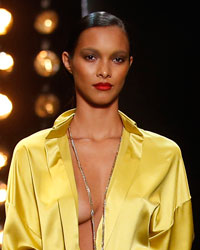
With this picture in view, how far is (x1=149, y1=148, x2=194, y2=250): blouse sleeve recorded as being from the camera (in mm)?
1870

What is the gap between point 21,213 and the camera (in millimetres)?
1868

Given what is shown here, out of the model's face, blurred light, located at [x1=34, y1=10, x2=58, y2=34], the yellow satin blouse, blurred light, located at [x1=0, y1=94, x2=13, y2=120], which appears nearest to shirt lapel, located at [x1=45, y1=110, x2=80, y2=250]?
the yellow satin blouse

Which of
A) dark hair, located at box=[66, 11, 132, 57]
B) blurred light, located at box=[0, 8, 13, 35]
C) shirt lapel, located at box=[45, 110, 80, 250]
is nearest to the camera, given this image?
shirt lapel, located at box=[45, 110, 80, 250]

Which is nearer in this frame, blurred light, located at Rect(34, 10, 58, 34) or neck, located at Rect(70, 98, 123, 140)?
neck, located at Rect(70, 98, 123, 140)

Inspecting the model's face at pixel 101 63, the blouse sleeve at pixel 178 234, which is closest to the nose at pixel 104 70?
the model's face at pixel 101 63

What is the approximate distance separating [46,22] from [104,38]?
0.88 m

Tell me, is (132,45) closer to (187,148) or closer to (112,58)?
(112,58)

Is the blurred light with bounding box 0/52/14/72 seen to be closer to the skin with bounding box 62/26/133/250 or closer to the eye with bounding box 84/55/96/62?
the skin with bounding box 62/26/133/250

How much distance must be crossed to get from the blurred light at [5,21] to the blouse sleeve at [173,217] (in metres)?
1.05

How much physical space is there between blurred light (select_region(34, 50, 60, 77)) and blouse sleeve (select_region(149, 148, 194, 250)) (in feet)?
3.08

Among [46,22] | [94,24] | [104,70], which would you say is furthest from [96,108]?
[46,22]

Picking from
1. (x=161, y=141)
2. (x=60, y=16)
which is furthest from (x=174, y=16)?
(x=161, y=141)

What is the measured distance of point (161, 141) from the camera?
6.50 ft

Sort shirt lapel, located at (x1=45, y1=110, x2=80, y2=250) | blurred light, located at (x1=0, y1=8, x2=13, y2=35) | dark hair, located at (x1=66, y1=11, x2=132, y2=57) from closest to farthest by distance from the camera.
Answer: shirt lapel, located at (x1=45, y1=110, x2=80, y2=250), dark hair, located at (x1=66, y1=11, x2=132, y2=57), blurred light, located at (x1=0, y1=8, x2=13, y2=35)
